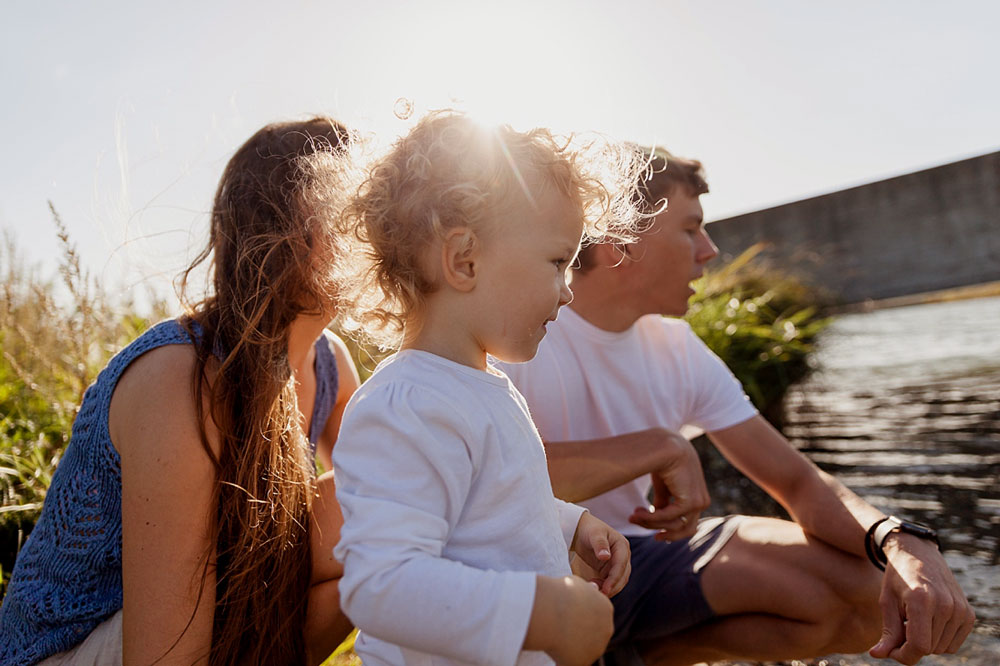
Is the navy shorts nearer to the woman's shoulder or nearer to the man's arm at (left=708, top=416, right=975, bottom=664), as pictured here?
the man's arm at (left=708, top=416, right=975, bottom=664)

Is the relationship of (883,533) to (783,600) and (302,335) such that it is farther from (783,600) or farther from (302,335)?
(302,335)

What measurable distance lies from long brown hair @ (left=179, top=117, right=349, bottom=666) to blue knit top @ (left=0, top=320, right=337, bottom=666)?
11cm

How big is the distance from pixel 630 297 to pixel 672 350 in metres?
0.21

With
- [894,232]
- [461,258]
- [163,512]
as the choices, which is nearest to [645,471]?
[461,258]

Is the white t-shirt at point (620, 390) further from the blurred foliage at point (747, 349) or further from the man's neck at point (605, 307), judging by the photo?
the blurred foliage at point (747, 349)

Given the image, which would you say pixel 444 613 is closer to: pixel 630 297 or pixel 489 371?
pixel 489 371

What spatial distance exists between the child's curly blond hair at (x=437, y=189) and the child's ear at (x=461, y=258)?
0.02 meters

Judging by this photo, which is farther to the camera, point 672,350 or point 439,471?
point 672,350

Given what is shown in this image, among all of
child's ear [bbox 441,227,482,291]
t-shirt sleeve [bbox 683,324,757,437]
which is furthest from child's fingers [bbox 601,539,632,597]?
t-shirt sleeve [bbox 683,324,757,437]

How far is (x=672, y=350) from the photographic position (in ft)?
7.33

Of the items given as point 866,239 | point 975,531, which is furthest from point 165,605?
point 866,239

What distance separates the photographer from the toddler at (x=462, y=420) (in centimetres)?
88

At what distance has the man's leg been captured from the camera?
6.01 ft

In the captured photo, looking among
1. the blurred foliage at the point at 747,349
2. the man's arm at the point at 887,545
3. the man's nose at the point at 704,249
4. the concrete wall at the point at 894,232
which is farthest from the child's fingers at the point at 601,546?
the concrete wall at the point at 894,232
